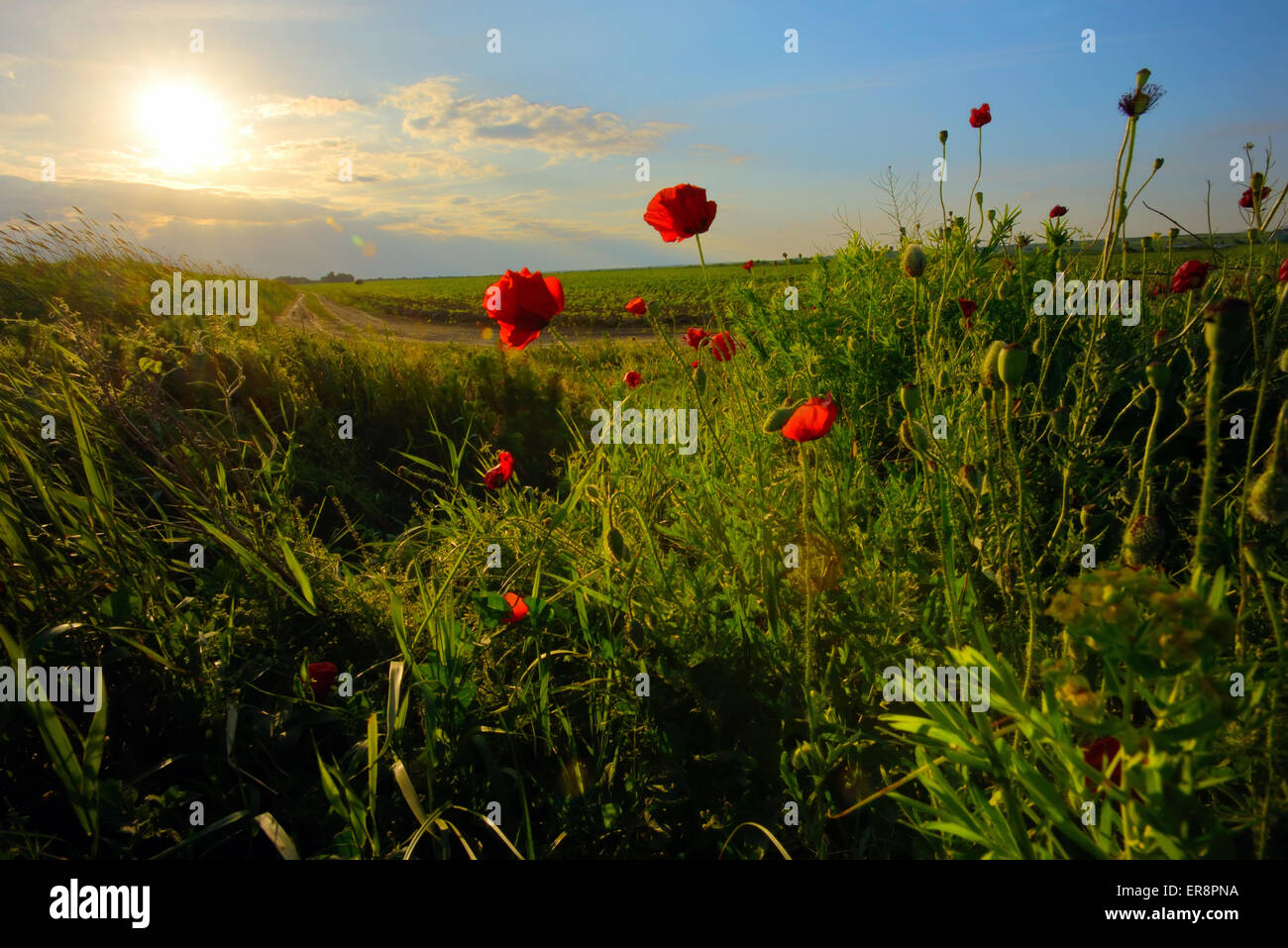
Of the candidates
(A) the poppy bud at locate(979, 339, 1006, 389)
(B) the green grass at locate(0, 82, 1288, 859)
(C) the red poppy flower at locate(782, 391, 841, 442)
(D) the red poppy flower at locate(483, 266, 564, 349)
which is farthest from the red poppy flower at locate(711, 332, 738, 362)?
(A) the poppy bud at locate(979, 339, 1006, 389)

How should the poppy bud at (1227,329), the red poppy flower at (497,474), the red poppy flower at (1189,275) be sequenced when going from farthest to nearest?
the red poppy flower at (497,474) → the red poppy flower at (1189,275) → the poppy bud at (1227,329)

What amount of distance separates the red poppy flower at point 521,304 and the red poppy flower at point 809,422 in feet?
2.64

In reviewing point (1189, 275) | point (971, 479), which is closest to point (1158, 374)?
point (971, 479)

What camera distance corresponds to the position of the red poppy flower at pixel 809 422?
1.32 m

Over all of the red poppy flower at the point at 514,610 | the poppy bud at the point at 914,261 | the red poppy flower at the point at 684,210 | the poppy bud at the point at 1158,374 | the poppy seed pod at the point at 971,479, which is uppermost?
the red poppy flower at the point at 684,210

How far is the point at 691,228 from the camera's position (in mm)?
2074

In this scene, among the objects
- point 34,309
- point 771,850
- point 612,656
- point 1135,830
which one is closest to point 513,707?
point 612,656

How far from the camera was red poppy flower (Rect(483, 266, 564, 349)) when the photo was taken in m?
1.82

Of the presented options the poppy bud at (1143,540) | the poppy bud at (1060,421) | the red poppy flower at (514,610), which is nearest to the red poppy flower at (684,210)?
the poppy bud at (1060,421)

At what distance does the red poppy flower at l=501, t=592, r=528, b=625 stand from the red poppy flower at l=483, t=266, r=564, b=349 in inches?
27.1

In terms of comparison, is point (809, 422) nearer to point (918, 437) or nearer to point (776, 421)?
point (776, 421)

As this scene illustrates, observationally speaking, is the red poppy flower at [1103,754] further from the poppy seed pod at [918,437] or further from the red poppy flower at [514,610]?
the red poppy flower at [514,610]

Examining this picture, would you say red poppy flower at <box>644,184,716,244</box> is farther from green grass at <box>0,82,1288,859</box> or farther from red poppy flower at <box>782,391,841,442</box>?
red poppy flower at <box>782,391,841,442</box>
